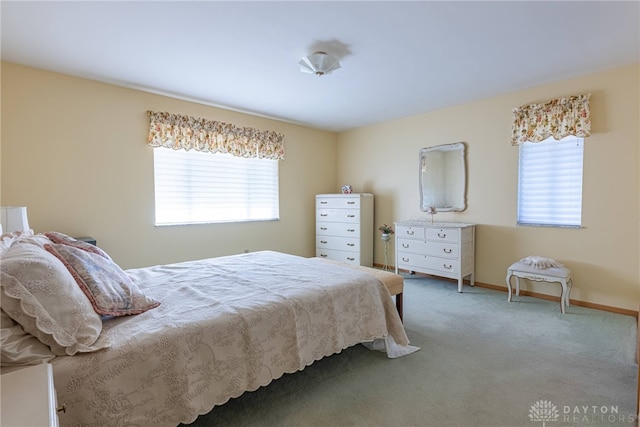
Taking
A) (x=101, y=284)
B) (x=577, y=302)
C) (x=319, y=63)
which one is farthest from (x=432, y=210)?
(x=101, y=284)

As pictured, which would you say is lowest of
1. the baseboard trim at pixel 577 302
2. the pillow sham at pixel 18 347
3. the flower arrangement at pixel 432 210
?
the baseboard trim at pixel 577 302

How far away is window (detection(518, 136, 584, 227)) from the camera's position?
3.40 meters

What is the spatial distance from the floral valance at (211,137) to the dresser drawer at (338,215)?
1.17 m

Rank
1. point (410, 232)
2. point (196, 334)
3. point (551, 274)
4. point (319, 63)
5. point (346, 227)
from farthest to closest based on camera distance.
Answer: point (346, 227)
point (410, 232)
point (551, 274)
point (319, 63)
point (196, 334)

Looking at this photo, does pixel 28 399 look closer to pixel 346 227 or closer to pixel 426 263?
pixel 426 263

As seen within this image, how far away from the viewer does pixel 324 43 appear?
8.42 feet

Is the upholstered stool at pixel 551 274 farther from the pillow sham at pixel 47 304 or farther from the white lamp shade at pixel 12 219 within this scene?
the white lamp shade at pixel 12 219

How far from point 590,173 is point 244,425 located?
12.9ft

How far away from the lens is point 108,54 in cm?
274

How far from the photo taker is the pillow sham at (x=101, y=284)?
1.49m

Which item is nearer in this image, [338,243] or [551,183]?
[551,183]

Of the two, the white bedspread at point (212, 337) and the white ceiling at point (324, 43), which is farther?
the white ceiling at point (324, 43)

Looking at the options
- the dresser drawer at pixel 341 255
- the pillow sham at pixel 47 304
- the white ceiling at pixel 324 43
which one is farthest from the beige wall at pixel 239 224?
the pillow sham at pixel 47 304

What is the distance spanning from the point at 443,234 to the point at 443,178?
939mm
